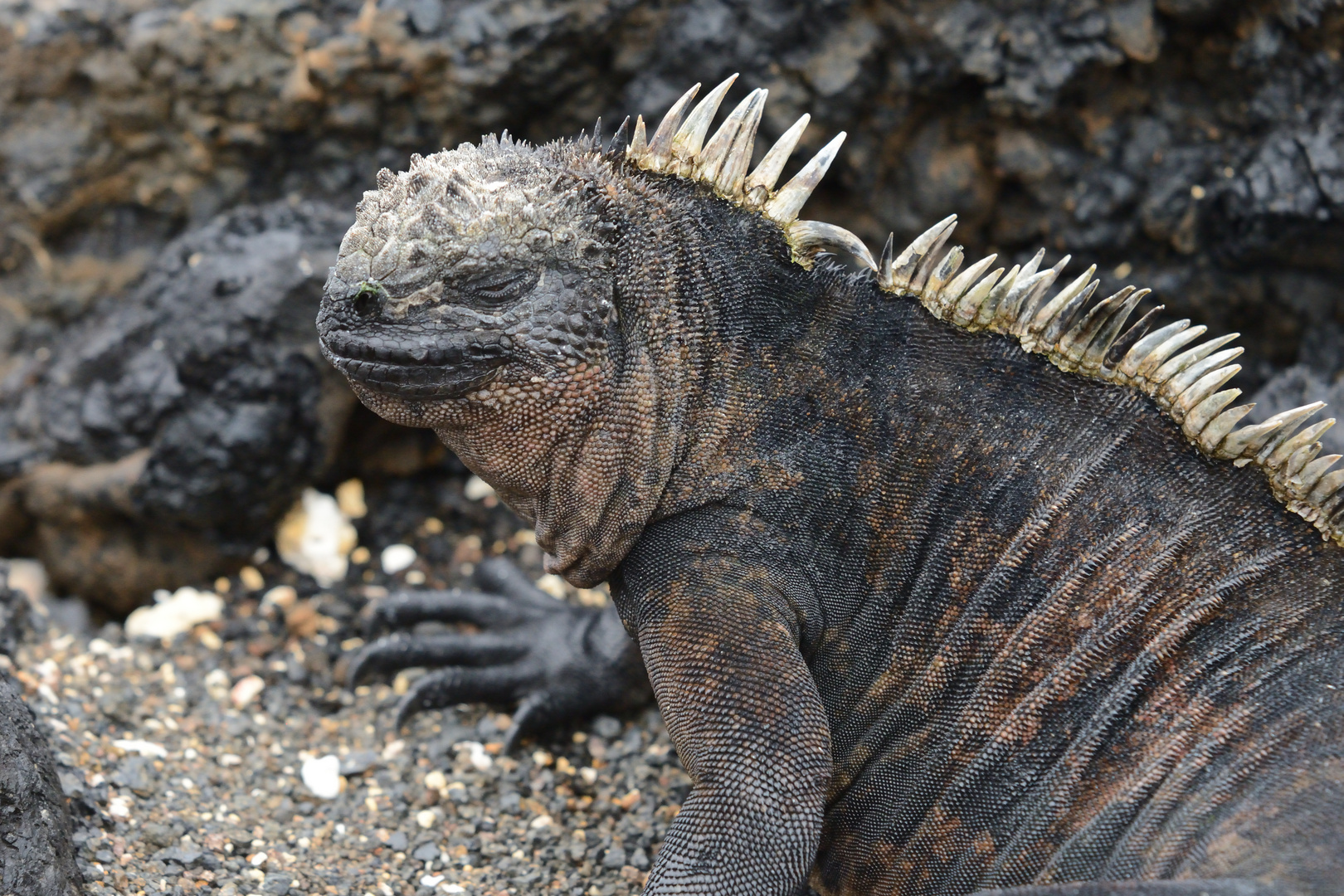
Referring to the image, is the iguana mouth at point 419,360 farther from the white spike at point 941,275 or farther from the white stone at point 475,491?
the white stone at point 475,491

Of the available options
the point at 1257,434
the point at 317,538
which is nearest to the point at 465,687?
the point at 317,538

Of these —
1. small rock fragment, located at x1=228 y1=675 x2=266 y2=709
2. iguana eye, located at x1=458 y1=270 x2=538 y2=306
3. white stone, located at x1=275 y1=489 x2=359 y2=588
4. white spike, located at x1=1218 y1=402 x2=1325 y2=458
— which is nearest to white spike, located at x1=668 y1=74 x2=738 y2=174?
iguana eye, located at x1=458 y1=270 x2=538 y2=306

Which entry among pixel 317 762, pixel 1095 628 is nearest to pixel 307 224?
pixel 317 762

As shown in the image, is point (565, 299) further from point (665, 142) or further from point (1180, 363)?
point (1180, 363)

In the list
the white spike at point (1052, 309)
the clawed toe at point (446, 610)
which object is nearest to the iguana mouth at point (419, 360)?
the white spike at point (1052, 309)

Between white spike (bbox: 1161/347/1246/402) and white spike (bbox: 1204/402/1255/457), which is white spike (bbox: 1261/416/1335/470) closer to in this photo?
white spike (bbox: 1204/402/1255/457)

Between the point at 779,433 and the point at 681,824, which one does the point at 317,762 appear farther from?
the point at 779,433

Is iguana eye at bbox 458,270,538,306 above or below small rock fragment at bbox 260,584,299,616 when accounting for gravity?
above
